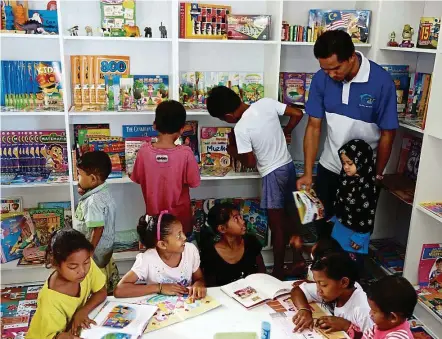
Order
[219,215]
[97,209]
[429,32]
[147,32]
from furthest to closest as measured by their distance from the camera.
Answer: [147,32] → [429,32] → [219,215] → [97,209]

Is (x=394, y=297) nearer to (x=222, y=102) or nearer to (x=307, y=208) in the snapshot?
(x=307, y=208)

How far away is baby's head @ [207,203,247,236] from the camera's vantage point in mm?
2498

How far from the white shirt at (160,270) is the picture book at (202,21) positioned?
5.25 ft

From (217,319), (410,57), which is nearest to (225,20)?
(410,57)

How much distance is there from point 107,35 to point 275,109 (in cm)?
117

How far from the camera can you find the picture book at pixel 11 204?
3.35 meters

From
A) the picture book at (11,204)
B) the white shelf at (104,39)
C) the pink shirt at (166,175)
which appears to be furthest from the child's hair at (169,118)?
the picture book at (11,204)

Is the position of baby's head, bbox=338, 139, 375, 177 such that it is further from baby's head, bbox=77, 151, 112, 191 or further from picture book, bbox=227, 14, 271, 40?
baby's head, bbox=77, 151, 112, 191

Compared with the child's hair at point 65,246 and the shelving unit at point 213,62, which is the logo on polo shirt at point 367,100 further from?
the child's hair at point 65,246

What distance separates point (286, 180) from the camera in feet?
10.1

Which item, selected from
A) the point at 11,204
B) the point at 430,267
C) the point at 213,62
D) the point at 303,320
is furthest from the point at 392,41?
the point at 11,204

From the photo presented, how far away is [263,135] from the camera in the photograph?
2.95m

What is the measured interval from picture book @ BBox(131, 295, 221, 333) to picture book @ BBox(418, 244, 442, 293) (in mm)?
1681

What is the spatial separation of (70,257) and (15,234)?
1725mm
